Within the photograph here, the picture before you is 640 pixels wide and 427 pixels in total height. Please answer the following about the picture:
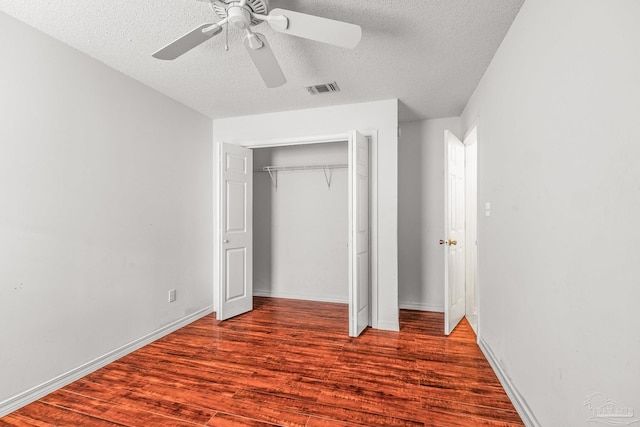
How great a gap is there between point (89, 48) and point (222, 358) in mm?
2679

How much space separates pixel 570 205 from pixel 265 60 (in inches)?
71.3

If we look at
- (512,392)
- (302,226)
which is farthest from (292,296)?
(512,392)

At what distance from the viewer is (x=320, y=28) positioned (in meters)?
1.67

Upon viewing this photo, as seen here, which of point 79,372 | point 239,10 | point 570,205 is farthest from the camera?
point 79,372

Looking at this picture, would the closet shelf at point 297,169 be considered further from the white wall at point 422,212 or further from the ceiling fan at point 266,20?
the ceiling fan at point 266,20

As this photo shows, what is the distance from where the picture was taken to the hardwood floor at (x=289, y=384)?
1885 millimetres

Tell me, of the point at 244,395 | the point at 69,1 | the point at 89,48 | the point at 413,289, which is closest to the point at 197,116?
the point at 89,48

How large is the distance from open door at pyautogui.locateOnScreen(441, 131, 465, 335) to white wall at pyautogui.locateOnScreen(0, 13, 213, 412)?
2.84 m

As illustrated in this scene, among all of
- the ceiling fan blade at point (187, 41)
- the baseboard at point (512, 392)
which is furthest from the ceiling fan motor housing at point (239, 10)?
the baseboard at point (512, 392)

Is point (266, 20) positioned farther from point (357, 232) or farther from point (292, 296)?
point (292, 296)

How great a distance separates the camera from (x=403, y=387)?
2199 mm

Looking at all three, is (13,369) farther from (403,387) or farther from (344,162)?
(344,162)

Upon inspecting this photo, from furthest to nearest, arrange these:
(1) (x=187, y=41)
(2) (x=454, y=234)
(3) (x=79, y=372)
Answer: (2) (x=454, y=234) → (3) (x=79, y=372) → (1) (x=187, y=41)

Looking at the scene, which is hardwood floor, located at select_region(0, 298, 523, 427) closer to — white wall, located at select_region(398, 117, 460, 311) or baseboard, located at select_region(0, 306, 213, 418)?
baseboard, located at select_region(0, 306, 213, 418)
